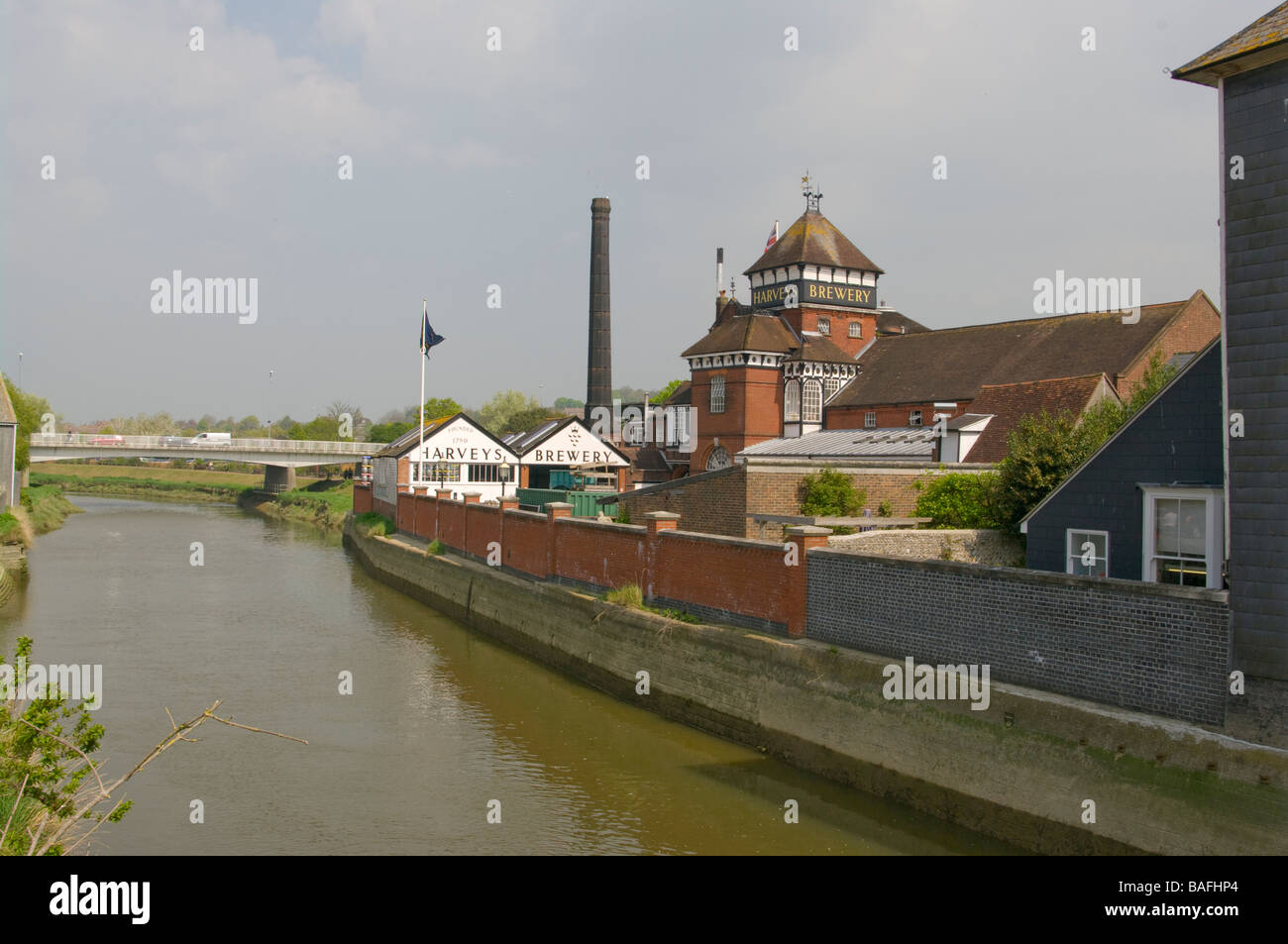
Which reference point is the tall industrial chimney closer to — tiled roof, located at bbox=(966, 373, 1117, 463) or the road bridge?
the road bridge

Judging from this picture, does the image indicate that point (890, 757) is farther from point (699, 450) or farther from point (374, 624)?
point (699, 450)

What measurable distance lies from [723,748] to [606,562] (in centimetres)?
720

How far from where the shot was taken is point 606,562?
2258cm

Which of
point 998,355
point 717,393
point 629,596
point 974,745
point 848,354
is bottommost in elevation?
point 974,745

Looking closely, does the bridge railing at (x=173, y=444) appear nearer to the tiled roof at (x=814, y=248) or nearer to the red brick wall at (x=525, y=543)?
the tiled roof at (x=814, y=248)

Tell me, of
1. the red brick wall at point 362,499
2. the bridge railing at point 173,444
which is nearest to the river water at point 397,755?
the red brick wall at point 362,499

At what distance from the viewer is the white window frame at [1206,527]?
12.7 metres

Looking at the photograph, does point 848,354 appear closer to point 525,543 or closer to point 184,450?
point 525,543

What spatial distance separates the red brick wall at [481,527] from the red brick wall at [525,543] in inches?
37.3

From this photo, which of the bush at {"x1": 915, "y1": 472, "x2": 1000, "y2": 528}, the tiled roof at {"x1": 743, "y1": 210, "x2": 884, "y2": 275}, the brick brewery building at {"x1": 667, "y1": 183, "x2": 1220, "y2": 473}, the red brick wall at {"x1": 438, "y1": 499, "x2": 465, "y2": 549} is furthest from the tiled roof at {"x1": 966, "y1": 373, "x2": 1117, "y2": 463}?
the tiled roof at {"x1": 743, "y1": 210, "x2": 884, "y2": 275}

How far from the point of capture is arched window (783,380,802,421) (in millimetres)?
46188

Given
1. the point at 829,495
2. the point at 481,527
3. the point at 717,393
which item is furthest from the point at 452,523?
the point at 829,495

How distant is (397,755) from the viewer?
16.2m

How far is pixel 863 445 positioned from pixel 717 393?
49.2 feet
